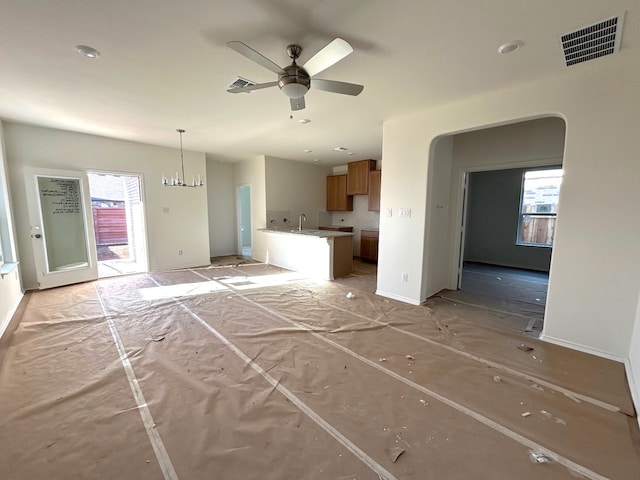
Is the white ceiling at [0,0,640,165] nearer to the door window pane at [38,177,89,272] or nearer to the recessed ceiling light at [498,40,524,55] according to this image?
the recessed ceiling light at [498,40,524,55]

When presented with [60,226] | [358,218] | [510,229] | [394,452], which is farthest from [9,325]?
[510,229]

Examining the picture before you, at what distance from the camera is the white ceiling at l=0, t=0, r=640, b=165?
179 cm

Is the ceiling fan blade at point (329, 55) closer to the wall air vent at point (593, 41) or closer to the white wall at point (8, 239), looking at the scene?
the wall air vent at point (593, 41)

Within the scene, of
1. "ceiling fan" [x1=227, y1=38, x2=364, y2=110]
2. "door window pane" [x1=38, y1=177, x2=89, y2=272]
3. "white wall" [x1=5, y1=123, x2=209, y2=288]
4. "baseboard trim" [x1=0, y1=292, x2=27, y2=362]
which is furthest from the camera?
"door window pane" [x1=38, y1=177, x2=89, y2=272]

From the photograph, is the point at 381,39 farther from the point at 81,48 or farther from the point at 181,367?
the point at 181,367

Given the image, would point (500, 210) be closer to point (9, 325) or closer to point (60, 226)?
point (9, 325)

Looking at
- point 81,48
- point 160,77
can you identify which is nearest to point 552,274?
point 160,77

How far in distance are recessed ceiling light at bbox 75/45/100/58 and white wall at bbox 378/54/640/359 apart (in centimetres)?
381

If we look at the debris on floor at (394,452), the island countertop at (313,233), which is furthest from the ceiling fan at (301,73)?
the island countertop at (313,233)

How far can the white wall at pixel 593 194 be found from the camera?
94.4 inches

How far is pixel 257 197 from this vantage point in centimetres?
707

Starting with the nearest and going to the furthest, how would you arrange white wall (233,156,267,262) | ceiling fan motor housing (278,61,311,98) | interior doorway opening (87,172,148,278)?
ceiling fan motor housing (278,61,311,98), interior doorway opening (87,172,148,278), white wall (233,156,267,262)

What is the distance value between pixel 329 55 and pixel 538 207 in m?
6.87

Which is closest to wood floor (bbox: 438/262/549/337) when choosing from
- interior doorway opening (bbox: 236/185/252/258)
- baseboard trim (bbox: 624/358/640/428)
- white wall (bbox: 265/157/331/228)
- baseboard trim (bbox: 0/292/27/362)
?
baseboard trim (bbox: 624/358/640/428)
